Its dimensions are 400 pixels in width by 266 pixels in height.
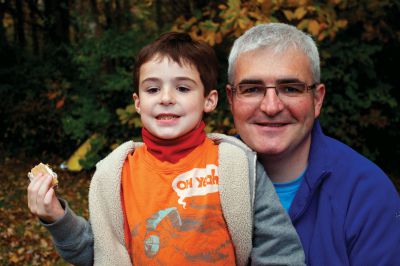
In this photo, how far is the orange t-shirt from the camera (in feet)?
6.66

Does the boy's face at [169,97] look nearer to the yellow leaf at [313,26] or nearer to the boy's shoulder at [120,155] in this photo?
the boy's shoulder at [120,155]

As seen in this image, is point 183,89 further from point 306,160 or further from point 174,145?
point 306,160

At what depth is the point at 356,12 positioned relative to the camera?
562cm

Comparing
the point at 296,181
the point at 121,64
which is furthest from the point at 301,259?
the point at 121,64

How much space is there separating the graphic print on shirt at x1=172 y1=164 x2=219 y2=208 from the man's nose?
0.37 metres

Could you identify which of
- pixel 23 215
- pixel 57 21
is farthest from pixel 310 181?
pixel 57 21

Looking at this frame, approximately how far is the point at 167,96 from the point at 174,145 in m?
0.21

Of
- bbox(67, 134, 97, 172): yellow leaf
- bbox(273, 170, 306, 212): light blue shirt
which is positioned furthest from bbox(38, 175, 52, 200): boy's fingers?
bbox(67, 134, 97, 172): yellow leaf

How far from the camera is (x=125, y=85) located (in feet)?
A: 23.5

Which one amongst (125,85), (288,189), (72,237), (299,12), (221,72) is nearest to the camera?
(72,237)

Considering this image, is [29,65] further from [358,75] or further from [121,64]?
[358,75]

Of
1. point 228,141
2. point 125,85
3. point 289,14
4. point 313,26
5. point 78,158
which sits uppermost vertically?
point 289,14

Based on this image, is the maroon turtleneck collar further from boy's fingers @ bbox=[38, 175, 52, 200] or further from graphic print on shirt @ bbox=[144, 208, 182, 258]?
boy's fingers @ bbox=[38, 175, 52, 200]

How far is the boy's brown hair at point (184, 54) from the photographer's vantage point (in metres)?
2.16
